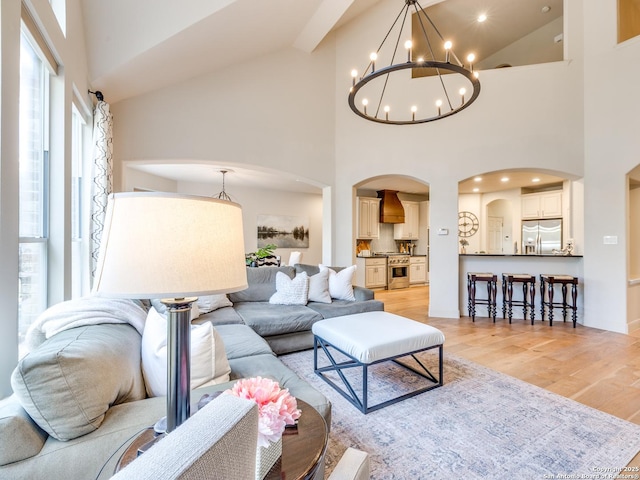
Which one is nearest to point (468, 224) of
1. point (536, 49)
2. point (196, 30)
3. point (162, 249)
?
point (536, 49)

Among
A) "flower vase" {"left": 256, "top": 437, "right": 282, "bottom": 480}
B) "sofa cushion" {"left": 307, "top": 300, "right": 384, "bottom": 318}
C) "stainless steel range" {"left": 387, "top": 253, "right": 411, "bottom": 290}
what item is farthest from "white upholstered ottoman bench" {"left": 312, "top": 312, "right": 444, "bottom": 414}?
"stainless steel range" {"left": 387, "top": 253, "right": 411, "bottom": 290}

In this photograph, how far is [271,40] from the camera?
14.5 ft

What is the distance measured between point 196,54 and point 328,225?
10.7 feet

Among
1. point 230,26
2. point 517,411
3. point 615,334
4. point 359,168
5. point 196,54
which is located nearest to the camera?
point 517,411

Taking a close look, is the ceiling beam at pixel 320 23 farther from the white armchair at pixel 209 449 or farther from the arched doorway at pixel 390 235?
the white armchair at pixel 209 449

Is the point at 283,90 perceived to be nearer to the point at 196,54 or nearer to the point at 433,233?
the point at 196,54

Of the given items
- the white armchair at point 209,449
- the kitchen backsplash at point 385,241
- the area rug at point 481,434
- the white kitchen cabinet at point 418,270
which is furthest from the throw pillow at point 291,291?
the white kitchen cabinet at point 418,270

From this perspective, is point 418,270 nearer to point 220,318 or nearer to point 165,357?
point 220,318

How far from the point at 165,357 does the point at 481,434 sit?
1.91 meters

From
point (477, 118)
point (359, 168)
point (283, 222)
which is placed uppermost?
point (477, 118)

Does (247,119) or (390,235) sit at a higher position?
(247,119)

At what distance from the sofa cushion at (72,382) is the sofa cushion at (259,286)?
95.5 inches

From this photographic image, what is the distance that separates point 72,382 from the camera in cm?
97

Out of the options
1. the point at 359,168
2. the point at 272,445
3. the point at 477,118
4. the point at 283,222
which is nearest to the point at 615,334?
the point at 477,118
